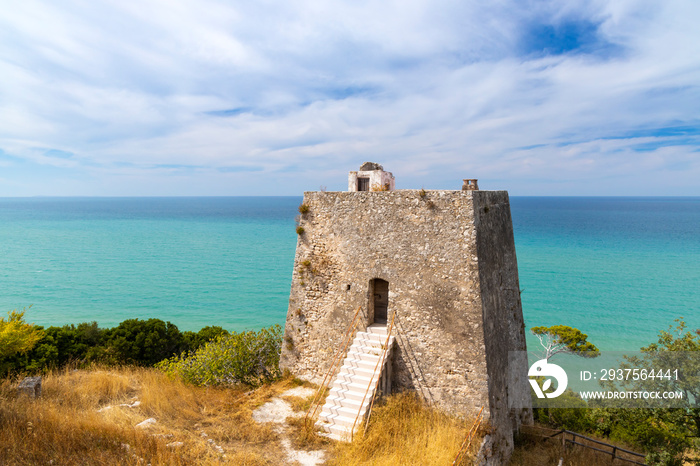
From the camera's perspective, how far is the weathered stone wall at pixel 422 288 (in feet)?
34.8

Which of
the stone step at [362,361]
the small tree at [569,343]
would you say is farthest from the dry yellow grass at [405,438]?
the small tree at [569,343]

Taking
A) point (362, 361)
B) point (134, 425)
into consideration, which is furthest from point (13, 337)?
point (362, 361)

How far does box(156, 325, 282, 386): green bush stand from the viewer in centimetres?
1305

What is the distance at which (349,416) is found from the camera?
9.69 meters

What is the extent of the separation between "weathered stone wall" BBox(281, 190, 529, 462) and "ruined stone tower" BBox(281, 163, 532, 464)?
0.03 metres

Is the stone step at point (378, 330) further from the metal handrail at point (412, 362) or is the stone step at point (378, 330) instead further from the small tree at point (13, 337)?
the small tree at point (13, 337)

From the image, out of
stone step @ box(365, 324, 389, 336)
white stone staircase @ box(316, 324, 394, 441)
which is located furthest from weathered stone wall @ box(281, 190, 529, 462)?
white stone staircase @ box(316, 324, 394, 441)

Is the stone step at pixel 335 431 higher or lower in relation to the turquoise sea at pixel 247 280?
higher

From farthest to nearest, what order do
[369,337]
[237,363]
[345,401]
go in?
1. [237,363]
2. [369,337]
3. [345,401]

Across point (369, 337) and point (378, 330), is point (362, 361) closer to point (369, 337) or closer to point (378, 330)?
point (369, 337)

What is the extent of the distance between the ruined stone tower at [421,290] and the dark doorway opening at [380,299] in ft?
0.11

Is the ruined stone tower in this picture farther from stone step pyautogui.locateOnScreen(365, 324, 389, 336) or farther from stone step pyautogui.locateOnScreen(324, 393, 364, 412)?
stone step pyautogui.locateOnScreen(324, 393, 364, 412)

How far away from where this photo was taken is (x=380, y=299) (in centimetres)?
1337

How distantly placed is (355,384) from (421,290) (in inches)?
124
